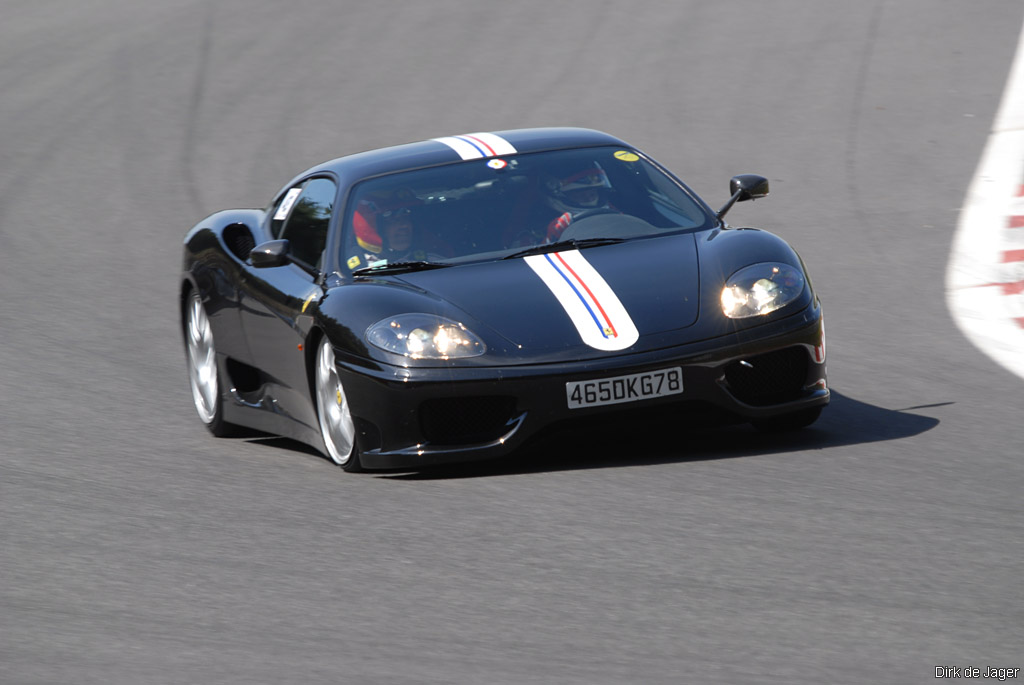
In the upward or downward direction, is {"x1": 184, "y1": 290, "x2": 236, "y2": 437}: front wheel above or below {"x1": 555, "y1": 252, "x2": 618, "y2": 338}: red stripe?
below

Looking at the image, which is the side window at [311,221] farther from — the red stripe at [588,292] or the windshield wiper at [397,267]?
the red stripe at [588,292]

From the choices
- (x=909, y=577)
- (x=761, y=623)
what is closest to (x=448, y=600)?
(x=761, y=623)

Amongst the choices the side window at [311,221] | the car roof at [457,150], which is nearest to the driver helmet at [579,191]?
the car roof at [457,150]

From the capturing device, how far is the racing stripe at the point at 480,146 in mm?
Answer: 7047

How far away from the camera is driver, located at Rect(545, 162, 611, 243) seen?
6.73m

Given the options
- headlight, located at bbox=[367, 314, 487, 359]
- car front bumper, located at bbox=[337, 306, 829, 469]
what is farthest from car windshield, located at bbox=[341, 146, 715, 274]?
car front bumper, located at bbox=[337, 306, 829, 469]

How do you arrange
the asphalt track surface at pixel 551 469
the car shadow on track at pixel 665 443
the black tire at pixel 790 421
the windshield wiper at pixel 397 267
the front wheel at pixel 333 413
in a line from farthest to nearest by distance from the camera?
1. the windshield wiper at pixel 397 267
2. the black tire at pixel 790 421
3. the front wheel at pixel 333 413
4. the car shadow on track at pixel 665 443
5. the asphalt track surface at pixel 551 469

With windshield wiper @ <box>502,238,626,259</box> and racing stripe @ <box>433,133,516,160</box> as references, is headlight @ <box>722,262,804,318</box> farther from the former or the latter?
racing stripe @ <box>433,133,516,160</box>

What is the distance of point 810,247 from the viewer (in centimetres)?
1041

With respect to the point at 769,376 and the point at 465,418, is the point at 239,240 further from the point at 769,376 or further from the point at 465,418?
the point at 769,376

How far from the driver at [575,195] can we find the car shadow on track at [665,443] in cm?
94

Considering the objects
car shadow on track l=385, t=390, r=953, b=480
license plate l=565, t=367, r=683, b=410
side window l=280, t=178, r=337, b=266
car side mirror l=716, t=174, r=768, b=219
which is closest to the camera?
license plate l=565, t=367, r=683, b=410

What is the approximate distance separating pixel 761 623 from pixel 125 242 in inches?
356

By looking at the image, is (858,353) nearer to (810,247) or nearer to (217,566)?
(810,247)
